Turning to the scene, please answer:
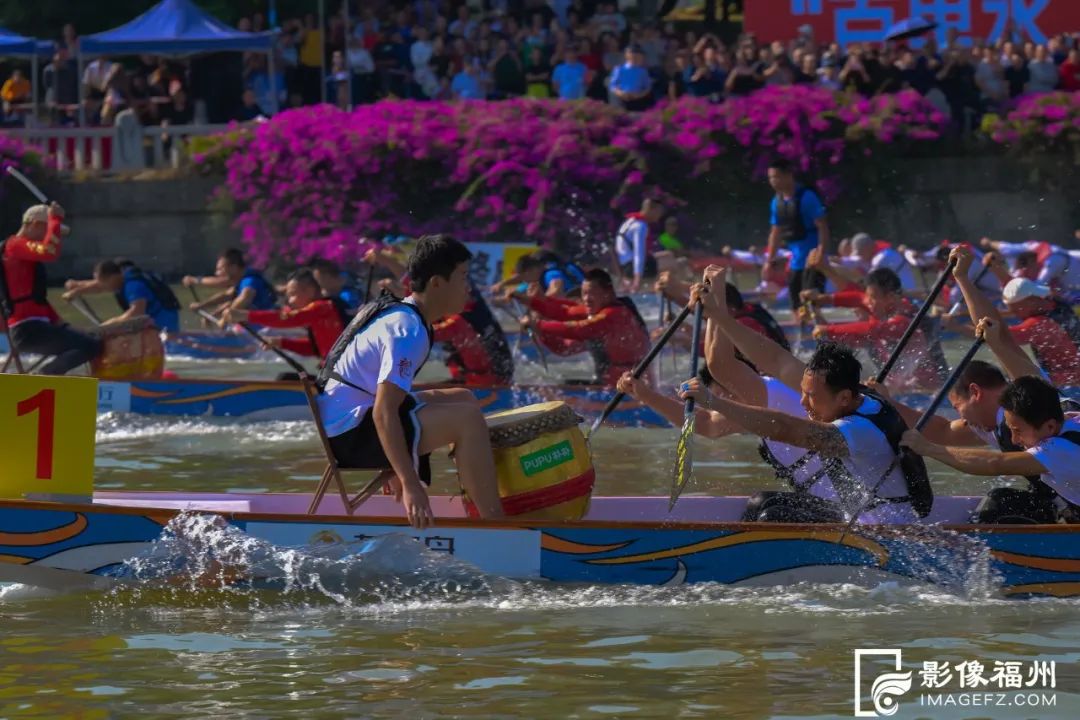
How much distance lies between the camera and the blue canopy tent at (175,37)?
25.1m

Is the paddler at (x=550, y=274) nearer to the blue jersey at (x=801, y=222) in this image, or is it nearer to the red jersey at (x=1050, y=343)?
the blue jersey at (x=801, y=222)

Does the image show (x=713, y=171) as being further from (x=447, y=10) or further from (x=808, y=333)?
(x=808, y=333)

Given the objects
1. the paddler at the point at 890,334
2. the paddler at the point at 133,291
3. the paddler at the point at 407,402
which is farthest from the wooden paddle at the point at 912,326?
the paddler at the point at 133,291

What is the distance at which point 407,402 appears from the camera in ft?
27.5

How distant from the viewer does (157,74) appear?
1041 inches

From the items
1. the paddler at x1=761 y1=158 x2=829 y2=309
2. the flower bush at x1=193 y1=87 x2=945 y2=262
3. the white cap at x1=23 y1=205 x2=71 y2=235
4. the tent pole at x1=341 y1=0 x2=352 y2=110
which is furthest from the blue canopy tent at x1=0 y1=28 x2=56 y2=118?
the white cap at x1=23 y1=205 x2=71 y2=235

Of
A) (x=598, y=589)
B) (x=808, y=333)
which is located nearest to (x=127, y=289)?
(x=808, y=333)

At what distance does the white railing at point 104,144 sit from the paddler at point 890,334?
1378 centimetres

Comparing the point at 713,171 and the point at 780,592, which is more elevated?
the point at 713,171

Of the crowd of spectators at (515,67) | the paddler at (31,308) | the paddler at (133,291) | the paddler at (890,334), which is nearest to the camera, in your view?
the paddler at (890,334)

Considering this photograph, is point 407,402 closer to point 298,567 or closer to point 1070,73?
point 298,567

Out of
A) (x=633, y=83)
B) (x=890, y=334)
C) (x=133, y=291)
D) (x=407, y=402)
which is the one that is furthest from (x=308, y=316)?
(x=633, y=83)

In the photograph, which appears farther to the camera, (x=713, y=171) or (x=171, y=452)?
(x=713, y=171)

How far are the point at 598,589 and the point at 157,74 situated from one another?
63.9 feet
